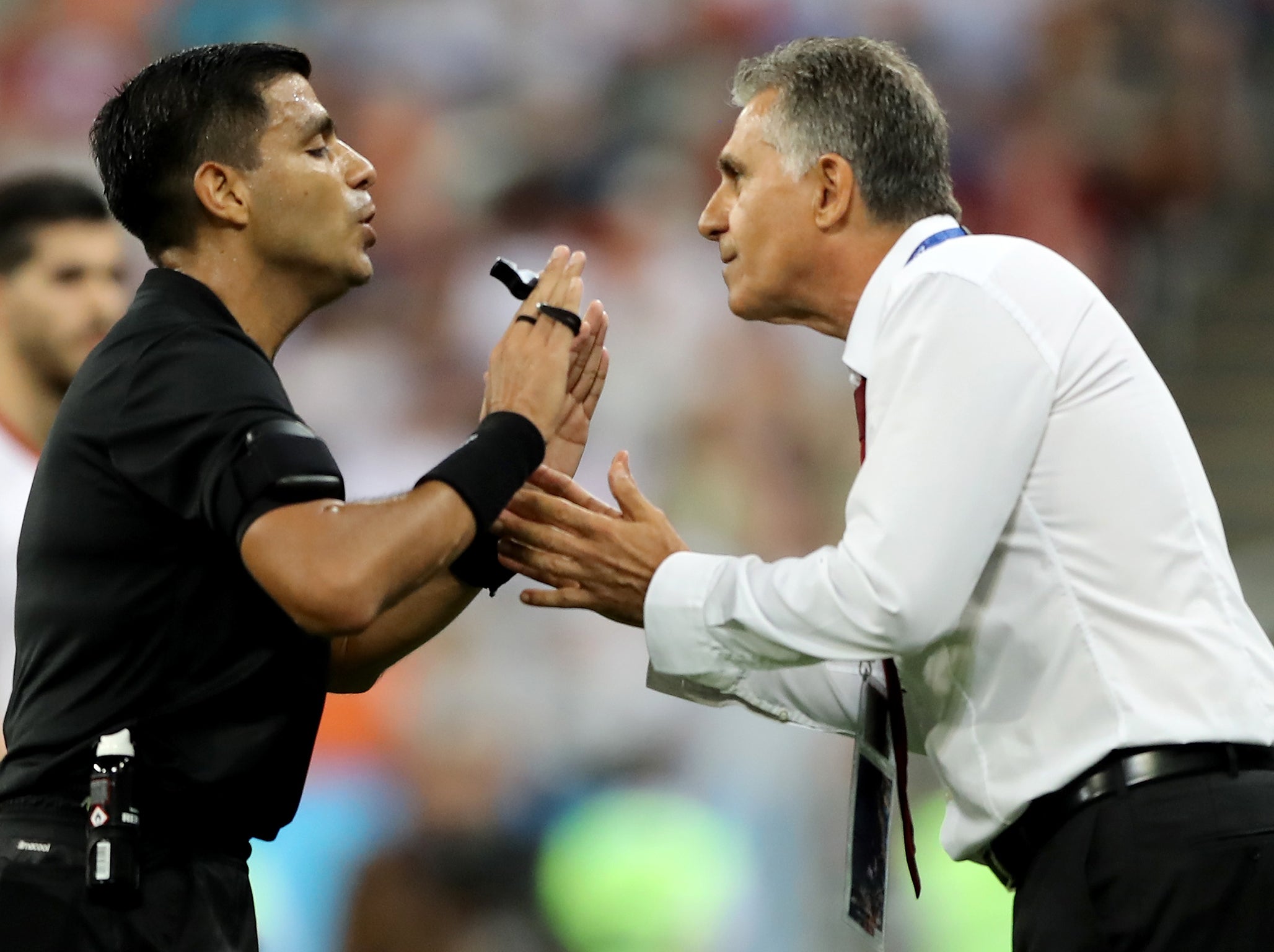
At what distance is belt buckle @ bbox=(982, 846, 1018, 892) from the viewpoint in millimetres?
1651

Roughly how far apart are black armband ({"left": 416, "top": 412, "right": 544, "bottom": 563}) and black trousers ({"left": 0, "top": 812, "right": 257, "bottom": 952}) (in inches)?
18.7

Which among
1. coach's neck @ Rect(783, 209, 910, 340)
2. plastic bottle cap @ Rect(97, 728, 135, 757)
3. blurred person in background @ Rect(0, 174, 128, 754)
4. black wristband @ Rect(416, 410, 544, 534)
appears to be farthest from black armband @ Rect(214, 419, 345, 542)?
blurred person in background @ Rect(0, 174, 128, 754)

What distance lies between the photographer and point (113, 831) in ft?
4.81

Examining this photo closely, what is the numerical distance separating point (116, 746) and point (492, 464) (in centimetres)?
48

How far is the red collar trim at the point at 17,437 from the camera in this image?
2814mm

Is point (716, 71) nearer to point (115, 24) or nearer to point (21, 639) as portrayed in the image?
point (115, 24)

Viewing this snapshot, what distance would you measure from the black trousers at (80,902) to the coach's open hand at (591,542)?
509 mm

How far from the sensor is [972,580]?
4.96 ft

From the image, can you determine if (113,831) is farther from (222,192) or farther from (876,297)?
(876,297)

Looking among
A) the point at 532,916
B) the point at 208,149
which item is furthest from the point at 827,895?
the point at 208,149

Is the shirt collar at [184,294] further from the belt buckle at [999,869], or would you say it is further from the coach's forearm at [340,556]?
the belt buckle at [999,869]

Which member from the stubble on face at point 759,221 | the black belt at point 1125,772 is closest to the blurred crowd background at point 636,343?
the stubble on face at point 759,221

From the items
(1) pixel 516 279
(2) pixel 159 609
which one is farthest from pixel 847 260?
(2) pixel 159 609

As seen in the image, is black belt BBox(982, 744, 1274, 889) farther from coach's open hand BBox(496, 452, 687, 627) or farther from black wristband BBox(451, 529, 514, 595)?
black wristband BBox(451, 529, 514, 595)
